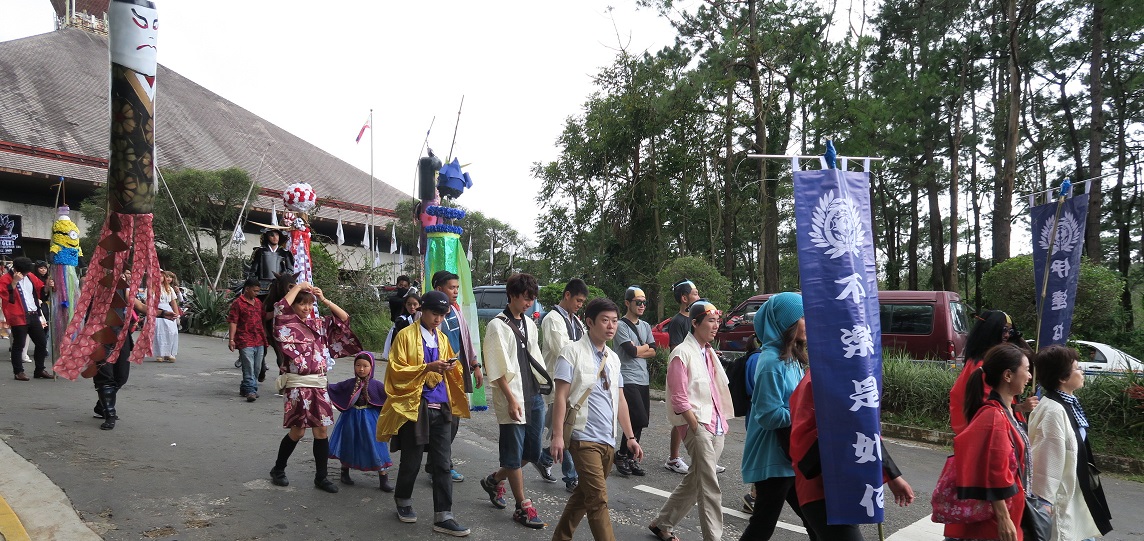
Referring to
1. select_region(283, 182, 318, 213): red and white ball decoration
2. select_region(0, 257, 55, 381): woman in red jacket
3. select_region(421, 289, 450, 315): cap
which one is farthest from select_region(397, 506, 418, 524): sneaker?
select_region(0, 257, 55, 381): woman in red jacket

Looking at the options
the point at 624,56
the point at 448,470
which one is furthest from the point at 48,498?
the point at 624,56

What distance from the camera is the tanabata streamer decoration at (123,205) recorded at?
4.37 m

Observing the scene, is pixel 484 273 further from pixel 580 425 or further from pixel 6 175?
pixel 580 425

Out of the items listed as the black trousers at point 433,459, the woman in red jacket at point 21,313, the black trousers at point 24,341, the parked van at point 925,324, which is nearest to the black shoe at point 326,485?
the black trousers at point 433,459

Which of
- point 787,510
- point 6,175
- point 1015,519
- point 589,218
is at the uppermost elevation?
point 6,175

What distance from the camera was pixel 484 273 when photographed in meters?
34.6

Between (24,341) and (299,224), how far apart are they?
13.7ft

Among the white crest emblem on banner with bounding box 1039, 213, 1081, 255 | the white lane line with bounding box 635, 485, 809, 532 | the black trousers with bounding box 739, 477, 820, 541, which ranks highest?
the white crest emblem on banner with bounding box 1039, 213, 1081, 255

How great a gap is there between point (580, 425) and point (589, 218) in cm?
1681

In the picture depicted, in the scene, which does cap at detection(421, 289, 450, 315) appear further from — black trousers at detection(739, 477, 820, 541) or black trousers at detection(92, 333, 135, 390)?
black trousers at detection(92, 333, 135, 390)

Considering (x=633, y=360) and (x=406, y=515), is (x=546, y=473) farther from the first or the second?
→ (x=406, y=515)

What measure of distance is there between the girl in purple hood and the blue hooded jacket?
9.22ft

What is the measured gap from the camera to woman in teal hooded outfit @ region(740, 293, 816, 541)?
3.61 meters

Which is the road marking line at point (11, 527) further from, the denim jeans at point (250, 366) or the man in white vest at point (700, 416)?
the denim jeans at point (250, 366)
